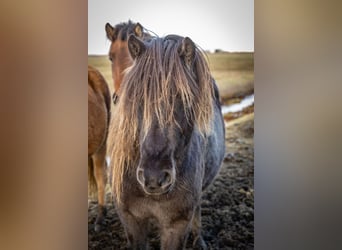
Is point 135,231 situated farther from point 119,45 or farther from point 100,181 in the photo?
point 119,45

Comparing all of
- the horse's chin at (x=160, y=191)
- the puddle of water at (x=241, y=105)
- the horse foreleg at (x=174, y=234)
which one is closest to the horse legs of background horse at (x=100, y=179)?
the horse's chin at (x=160, y=191)

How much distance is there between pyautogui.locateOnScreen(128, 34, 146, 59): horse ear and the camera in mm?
2012

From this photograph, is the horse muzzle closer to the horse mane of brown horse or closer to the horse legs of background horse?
the horse mane of brown horse

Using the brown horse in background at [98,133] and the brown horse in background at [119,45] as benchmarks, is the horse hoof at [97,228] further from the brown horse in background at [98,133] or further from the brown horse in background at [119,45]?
the brown horse in background at [119,45]

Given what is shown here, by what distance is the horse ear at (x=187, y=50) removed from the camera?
6.56ft

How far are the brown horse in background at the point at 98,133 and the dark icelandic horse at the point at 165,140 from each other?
6 cm

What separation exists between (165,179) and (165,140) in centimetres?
20

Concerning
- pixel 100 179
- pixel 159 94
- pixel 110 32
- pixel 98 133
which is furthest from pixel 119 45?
pixel 100 179

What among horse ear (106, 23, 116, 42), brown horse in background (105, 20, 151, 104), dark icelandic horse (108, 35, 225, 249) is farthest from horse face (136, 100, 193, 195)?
horse ear (106, 23, 116, 42)

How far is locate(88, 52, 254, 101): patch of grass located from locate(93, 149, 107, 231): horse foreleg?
432 millimetres
